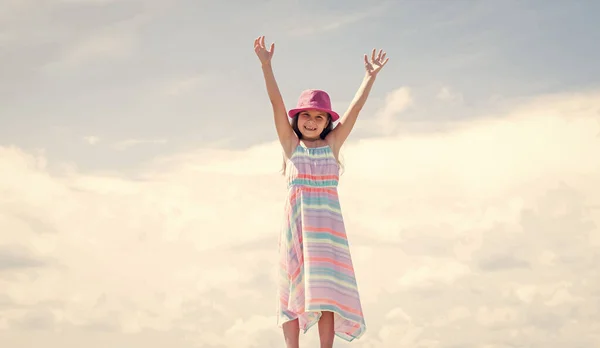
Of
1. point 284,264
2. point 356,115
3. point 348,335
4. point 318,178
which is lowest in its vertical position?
point 348,335

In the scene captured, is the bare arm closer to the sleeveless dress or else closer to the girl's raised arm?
the sleeveless dress

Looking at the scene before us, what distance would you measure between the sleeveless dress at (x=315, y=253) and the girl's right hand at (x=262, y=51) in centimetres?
118

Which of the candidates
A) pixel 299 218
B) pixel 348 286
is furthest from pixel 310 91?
pixel 348 286

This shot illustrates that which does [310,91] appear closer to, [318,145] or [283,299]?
[318,145]

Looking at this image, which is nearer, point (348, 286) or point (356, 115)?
point (348, 286)

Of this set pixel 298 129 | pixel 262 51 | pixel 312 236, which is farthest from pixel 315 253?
pixel 262 51

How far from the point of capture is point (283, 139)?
1033 cm

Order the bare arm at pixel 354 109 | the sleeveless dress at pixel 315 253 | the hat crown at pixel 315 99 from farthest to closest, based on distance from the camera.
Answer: the bare arm at pixel 354 109 < the hat crown at pixel 315 99 < the sleeveless dress at pixel 315 253

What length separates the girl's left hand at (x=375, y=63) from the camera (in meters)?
11.1

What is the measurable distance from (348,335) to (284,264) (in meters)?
1.16

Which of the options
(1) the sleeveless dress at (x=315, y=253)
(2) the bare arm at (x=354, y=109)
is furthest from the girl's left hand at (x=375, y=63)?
(1) the sleeveless dress at (x=315, y=253)

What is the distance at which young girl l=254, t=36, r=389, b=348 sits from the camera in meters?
9.89

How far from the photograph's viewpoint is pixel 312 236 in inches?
391

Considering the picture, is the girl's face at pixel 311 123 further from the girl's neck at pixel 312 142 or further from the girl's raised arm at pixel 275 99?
the girl's raised arm at pixel 275 99
